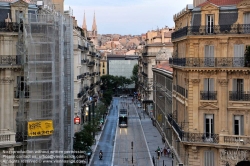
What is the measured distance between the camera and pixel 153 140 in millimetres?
70438

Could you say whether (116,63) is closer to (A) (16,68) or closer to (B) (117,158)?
(B) (117,158)

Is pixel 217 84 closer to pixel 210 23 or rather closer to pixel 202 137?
pixel 202 137

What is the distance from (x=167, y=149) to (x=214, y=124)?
2140cm

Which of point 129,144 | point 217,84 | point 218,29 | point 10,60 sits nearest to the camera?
point 10,60

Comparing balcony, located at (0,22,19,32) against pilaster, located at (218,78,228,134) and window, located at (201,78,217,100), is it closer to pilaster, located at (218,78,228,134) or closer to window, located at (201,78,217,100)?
window, located at (201,78,217,100)

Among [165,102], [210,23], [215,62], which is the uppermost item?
[210,23]

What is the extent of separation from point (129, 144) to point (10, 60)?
33.1 meters

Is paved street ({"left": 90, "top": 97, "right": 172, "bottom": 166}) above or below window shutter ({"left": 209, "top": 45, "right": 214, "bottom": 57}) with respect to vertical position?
below

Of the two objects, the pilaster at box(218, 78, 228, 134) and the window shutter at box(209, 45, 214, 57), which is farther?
the window shutter at box(209, 45, 214, 57)

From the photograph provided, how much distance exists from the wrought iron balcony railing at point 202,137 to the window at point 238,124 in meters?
1.70

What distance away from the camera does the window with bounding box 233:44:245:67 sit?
38.6m

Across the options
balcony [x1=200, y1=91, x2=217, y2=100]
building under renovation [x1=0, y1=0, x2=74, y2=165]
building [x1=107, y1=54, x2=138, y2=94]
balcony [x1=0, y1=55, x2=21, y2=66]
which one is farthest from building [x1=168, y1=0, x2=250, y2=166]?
building [x1=107, y1=54, x2=138, y2=94]

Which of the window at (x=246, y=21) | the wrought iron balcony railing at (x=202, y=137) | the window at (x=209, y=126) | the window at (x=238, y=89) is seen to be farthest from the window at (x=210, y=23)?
the wrought iron balcony railing at (x=202, y=137)

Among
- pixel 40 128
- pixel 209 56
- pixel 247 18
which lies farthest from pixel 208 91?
pixel 40 128
